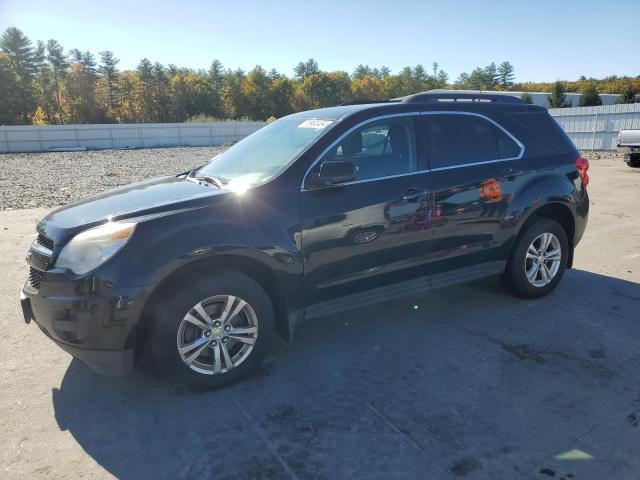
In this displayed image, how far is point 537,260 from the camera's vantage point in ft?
15.8

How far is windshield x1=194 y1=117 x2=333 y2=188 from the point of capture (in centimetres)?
371

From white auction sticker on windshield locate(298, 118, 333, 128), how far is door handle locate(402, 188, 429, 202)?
2.73 feet

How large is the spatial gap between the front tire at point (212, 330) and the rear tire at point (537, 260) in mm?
2594

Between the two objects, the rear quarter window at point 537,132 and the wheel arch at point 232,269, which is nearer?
the wheel arch at point 232,269

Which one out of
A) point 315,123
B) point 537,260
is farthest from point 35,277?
point 537,260

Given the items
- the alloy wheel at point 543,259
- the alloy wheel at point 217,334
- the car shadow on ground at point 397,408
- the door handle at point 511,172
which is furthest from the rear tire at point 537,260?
the alloy wheel at point 217,334

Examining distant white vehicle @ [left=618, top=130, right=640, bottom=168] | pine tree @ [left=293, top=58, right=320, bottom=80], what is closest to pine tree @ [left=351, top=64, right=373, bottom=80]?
pine tree @ [left=293, top=58, right=320, bottom=80]

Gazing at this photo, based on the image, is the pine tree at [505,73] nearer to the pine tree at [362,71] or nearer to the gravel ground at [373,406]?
the pine tree at [362,71]

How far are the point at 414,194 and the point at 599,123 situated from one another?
2611 centimetres

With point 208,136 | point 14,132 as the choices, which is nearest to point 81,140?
point 14,132

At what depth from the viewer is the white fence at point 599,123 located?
78.9ft

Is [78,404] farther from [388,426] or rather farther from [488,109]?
[488,109]

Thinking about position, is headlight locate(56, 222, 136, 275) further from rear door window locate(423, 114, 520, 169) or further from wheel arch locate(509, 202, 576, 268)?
wheel arch locate(509, 202, 576, 268)

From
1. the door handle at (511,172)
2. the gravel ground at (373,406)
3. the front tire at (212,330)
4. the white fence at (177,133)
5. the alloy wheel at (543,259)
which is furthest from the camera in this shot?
→ the white fence at (177,133)
